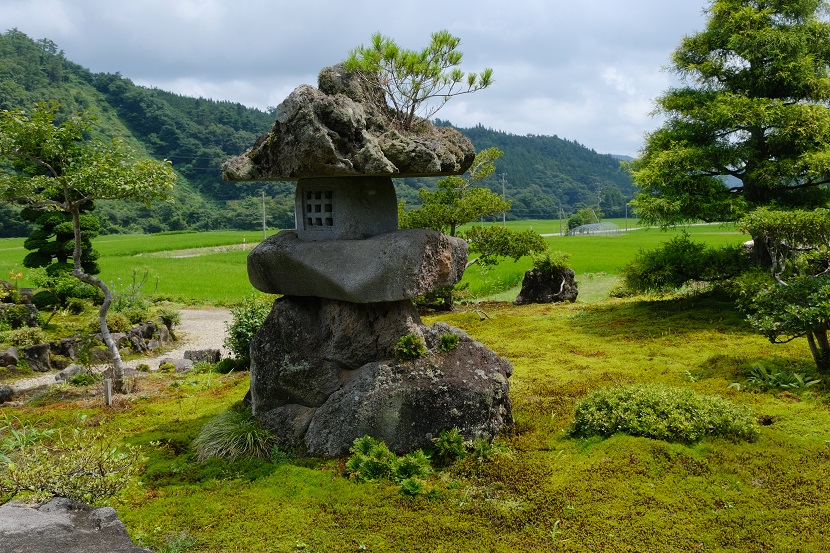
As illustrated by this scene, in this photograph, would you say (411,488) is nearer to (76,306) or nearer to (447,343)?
(447,343)

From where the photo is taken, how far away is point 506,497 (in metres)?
6.04

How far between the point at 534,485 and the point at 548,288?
13.3 metres

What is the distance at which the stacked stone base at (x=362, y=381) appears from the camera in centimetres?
696

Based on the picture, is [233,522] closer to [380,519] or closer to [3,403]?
[380,519]

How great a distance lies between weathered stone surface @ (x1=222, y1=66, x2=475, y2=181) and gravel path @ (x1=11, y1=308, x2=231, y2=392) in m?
5.81

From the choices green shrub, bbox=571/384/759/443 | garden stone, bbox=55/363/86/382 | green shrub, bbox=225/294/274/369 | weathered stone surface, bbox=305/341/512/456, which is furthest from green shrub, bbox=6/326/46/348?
green shrub, bbox=571/384/759/443

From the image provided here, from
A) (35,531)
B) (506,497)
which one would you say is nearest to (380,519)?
(506,497)

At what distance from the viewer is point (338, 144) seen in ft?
22.5

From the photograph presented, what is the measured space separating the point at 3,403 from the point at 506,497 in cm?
899

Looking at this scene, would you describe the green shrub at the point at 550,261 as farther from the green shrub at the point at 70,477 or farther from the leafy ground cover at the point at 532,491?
the green shrub at the point at 70,477

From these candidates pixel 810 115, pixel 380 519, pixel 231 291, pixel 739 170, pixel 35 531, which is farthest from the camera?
pixel 231 291

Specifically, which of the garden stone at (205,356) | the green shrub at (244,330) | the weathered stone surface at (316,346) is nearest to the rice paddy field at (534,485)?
the weathered stone surface at (316,346)

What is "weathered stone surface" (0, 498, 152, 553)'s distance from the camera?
3.32 meters

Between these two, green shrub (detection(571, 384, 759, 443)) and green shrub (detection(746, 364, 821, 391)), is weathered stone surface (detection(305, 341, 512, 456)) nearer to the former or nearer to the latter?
green shrub (detection(571, 384, 759, 443))
